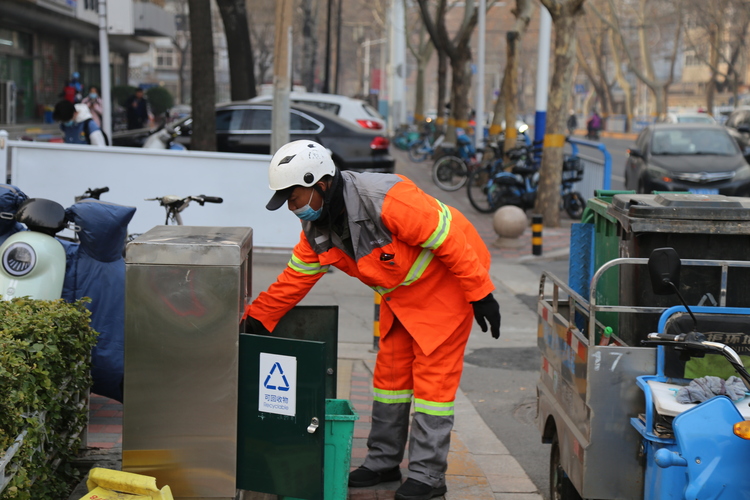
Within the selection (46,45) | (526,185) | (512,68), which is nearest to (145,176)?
(526,185)

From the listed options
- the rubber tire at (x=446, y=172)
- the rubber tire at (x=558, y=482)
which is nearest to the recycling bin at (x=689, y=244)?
the rubber tire at (x=558, y=482)

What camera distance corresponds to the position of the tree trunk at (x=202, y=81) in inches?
545

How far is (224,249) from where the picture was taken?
351 centimetres

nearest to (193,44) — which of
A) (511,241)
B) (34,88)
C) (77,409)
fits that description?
(511,241)

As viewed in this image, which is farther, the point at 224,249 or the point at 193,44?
the point at 193,44

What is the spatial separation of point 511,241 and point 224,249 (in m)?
9.60

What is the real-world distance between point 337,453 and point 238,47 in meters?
17.0

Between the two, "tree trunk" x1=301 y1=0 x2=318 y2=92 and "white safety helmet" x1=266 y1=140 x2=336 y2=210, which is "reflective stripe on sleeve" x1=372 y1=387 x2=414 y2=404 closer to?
"white safety helmet" x1=266 y1=140 x2=336 y2=210

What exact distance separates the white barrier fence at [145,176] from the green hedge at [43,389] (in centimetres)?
607

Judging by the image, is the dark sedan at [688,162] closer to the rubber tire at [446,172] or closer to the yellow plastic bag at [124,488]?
the rubber tire at [446,172]

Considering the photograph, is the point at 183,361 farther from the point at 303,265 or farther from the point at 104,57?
the point at 104,57

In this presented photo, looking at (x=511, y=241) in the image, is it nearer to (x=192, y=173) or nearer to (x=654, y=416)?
(x=192, y=173)

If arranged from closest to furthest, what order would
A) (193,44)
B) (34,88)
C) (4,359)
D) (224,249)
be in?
(4,359)
(224,249)
(193,44)
(34,88)

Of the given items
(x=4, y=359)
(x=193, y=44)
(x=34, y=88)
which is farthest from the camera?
(x=34, y=88)
